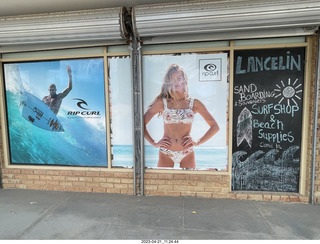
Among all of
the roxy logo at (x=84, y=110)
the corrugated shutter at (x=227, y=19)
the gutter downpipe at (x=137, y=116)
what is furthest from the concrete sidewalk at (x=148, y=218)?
the corrugated shutter at (x=227, y=19)

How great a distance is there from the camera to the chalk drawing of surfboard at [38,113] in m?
3.96

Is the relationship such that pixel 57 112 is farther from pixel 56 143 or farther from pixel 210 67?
pixel 210 67

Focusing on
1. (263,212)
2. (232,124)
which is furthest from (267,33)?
(263,212)

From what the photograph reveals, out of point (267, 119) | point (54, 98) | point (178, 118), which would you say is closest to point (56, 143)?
point (54, 98)

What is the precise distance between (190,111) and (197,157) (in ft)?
2.74

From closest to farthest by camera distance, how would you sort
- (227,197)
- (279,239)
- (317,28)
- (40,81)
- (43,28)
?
(279,239)
(317,28)
(43,28)
(227,197)
(40,81)

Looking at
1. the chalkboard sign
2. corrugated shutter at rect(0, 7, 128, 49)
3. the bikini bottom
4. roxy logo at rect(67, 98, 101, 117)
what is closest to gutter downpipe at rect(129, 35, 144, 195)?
corrugated shutter at rect(0, 7, 128, 49)

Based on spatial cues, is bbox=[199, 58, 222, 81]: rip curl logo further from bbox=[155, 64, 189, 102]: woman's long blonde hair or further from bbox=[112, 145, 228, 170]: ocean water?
bbox=[112, 145, 228, 170]: ocean water

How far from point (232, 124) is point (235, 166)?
0.76m

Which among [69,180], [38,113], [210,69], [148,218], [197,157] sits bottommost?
[148,218]

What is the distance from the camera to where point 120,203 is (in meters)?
3.49

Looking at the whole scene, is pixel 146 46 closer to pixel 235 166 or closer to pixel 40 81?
pixel 40 81

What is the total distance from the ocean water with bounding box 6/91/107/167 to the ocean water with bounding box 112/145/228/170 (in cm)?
27

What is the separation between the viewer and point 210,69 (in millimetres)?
3518
